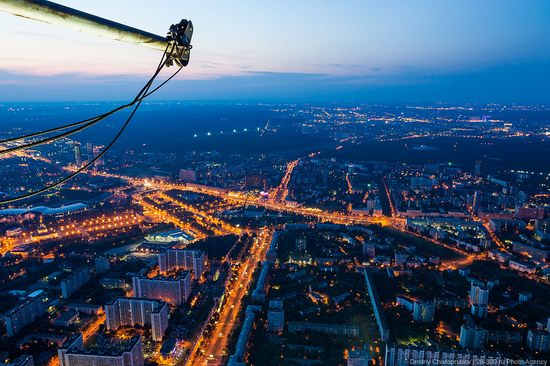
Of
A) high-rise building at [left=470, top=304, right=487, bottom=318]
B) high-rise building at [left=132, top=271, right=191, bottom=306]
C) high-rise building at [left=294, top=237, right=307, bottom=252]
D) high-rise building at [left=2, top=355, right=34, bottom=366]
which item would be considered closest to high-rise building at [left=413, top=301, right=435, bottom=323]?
high-rise building at [left=470, top=304, right=487, bottom=318]

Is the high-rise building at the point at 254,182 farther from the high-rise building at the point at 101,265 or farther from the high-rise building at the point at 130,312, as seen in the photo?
the high-rise building at the point at 130,312

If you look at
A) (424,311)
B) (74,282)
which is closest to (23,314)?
(74,282)

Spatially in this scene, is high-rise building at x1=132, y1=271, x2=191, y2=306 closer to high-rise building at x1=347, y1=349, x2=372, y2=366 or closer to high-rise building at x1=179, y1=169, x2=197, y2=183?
high-rise building at x1=347, y1=349, x2=372, y2=366

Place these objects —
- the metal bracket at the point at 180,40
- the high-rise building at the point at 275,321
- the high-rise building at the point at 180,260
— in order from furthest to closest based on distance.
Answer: the high-rise building at the point at 180,260 < the high-rise building at the point at 275,321 < the metal bracket at the point at 180,40

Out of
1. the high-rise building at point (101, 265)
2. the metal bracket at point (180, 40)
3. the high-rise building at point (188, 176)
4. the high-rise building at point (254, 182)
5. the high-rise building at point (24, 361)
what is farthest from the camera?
the high-rise building at point (188, 176)

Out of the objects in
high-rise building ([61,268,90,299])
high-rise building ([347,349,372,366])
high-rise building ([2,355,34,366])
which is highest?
high-rise building ([347,349,372,366])

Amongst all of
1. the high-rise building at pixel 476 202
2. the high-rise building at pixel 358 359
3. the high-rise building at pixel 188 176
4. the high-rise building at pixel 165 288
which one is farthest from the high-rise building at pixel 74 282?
the high-rise building at pixel 476 202
